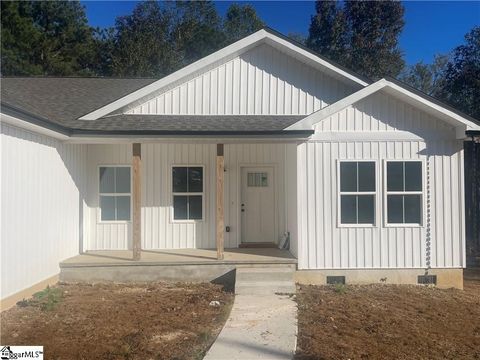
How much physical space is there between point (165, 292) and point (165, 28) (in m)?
26.3

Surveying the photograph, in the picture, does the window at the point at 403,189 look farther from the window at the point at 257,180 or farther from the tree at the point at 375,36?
the tree at the point at 375,36

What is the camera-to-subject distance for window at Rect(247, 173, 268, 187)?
11219 millimetres

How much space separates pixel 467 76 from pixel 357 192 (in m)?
13.6

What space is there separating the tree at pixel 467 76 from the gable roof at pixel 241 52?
11.3 meters

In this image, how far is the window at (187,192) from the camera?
10820mm

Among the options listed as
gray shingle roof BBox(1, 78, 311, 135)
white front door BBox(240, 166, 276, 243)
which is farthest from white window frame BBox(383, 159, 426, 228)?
white front door BBox(240, 166, 276, 243)

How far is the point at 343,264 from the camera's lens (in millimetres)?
8914

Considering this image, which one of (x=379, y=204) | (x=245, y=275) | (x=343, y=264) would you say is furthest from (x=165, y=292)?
(x=379, y=204)

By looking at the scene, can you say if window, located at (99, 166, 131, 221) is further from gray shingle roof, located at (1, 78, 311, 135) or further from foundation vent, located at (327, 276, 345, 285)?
foundation vent, located at (327, 276, 345, 285)

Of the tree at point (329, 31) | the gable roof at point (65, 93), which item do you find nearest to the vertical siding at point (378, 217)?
the gable roof at point (65, 93)

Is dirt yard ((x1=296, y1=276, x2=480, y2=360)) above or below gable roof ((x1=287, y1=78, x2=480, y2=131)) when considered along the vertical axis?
below

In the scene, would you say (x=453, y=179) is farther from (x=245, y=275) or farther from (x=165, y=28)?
(x=165, y=28)

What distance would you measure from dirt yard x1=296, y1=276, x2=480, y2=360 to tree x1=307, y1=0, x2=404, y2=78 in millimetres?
20472

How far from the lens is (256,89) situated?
10.4 meters
